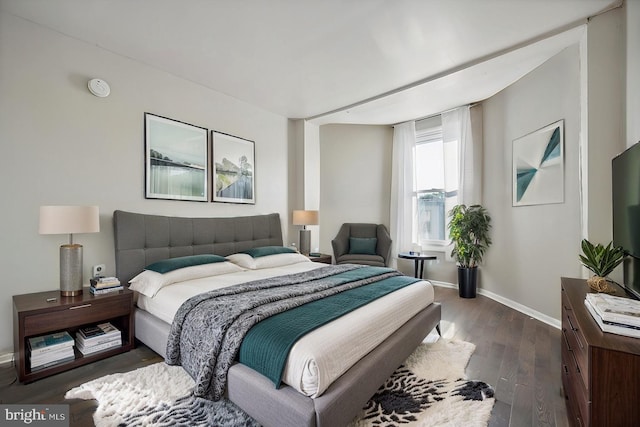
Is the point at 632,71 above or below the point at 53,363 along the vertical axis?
above

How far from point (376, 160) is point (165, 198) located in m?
3.78

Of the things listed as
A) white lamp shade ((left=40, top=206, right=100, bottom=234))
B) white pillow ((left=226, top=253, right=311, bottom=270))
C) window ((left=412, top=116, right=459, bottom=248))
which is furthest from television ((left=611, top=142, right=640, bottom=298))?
white lamp shade ((left=40, top=206, right=100, bottom=234))

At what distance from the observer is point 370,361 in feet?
5.41

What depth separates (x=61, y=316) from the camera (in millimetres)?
2084

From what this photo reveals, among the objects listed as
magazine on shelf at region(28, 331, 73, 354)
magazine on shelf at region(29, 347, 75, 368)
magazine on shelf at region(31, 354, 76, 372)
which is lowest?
magazine on shelf at region(31, 354, 76, 372)

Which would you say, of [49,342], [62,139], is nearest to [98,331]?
[49,342]

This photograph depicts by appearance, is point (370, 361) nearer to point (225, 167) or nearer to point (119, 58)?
point (225, 167)

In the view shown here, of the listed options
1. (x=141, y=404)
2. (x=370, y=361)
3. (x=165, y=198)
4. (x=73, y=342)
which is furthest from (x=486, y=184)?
(x=73, y=342)

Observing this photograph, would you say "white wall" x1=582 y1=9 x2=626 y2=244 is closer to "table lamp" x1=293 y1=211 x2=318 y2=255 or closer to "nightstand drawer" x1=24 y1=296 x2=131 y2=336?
"table lamp" x1=293 y1=211 x2=318 y2=255

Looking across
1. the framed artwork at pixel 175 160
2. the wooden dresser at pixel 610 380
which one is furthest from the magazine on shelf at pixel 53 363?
the wooden dresser at pixel 610 380

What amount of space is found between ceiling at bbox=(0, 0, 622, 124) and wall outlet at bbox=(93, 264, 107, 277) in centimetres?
208

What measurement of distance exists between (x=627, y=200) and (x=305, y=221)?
3.37 m

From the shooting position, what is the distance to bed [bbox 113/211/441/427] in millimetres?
1347

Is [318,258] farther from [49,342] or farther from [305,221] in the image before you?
[49,342]
